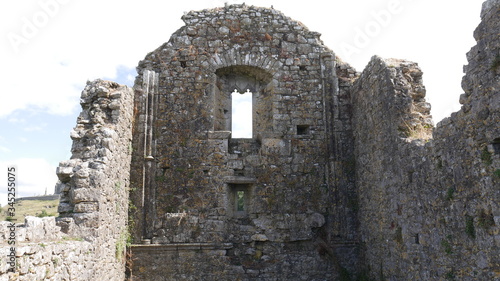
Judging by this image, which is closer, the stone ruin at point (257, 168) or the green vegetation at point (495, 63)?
the green vegetation at point (495, 63)

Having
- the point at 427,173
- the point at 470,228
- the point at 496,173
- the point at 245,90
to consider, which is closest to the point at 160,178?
the point at 245,90

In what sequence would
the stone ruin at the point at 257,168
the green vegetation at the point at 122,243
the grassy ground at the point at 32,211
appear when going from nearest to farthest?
the stone ruin at the point at 257,168 → the green vegetation at the point at 122,243 → the grassy ground at the point at 32,211

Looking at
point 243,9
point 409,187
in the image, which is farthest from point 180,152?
point 409,187

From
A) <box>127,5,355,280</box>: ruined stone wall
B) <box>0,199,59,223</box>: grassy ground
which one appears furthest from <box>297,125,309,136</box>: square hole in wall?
<box>0,199,59,223</box>: grassy ground

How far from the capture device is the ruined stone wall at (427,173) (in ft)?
15.4

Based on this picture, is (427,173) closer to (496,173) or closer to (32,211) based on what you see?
(496,173)

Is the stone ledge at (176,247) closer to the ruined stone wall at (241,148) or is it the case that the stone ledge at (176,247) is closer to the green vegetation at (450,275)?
the ruined stone wall at (241,148)

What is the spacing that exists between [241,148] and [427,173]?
4.37 meters

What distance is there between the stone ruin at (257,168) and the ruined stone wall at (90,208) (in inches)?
1.4

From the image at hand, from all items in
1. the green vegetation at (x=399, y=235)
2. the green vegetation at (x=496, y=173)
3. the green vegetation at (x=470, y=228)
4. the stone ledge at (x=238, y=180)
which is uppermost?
the stone ledge at (x=238, y=180)

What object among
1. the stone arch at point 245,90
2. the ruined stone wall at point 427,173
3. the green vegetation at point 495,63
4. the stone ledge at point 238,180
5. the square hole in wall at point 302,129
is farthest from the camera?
the stone arch at point 245,90

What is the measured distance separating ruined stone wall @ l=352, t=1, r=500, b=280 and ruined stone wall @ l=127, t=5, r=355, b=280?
3.06 ft

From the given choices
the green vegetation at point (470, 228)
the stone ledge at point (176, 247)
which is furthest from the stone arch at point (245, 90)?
the green vegetation at point (470, 228)

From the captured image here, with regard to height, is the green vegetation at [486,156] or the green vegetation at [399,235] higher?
the green vegetation at [486,156]
